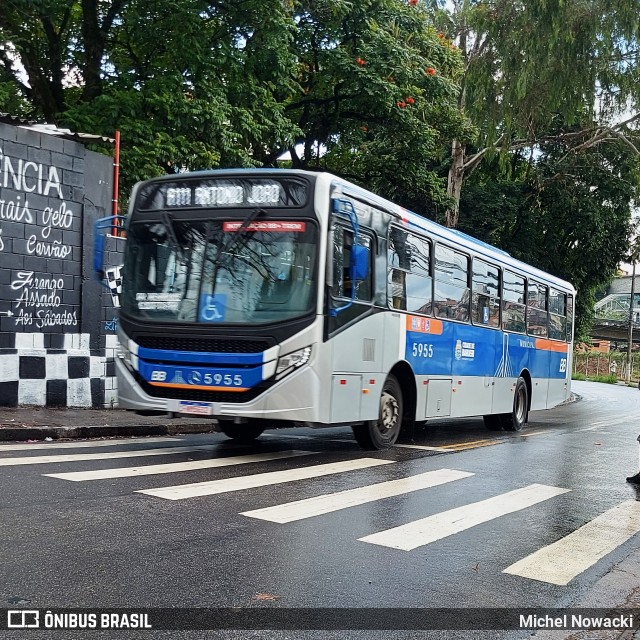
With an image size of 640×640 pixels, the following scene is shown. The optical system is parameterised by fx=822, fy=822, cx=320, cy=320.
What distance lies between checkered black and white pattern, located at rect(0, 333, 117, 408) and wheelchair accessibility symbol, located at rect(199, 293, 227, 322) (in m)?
4.21

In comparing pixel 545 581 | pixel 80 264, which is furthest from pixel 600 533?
pixel 80 264

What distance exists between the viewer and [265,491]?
7430 mm

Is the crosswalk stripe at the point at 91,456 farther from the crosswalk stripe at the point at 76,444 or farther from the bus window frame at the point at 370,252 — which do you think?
the bus window frame at the point at 370,252

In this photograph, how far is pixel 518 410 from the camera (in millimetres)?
Answer: 16719

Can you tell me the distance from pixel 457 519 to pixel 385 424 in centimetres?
418

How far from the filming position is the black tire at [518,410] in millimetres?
16391

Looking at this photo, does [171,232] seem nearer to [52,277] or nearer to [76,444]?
[76,444]

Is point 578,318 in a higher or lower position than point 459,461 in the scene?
higher

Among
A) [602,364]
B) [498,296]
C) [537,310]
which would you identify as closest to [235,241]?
[498,296]

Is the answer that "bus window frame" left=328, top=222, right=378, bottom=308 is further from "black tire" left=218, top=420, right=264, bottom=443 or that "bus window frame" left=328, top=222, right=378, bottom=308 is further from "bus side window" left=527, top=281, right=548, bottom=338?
"bus side window" left=527, top=281, right=548, bottom=338

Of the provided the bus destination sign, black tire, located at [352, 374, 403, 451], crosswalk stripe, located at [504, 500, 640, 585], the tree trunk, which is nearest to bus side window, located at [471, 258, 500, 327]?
black tire, located at [352, 374, 403, 451]

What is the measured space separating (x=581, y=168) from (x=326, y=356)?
25657mm

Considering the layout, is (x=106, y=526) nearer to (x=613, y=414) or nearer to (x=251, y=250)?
(x=251, y=250)

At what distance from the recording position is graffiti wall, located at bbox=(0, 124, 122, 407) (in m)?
12.1
